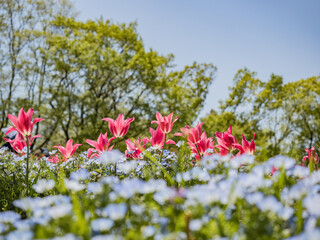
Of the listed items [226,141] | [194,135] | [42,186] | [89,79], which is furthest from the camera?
[89,79]

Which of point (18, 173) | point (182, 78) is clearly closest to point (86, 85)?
point (182, 78)

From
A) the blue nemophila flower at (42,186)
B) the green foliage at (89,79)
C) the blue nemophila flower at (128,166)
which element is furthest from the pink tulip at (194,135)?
the green foliage at (89,79)

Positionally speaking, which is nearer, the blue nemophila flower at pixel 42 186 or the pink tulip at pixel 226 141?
the blue nemophila flower at pixel 42 186

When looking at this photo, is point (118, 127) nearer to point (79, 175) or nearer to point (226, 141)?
point (79, 175)

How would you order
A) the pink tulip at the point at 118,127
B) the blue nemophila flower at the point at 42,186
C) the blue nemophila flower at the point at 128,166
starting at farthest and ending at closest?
1. the pink tulip at the point at 118,127
2. the blue nemophila flower at the point at 128,166
3. the blue nemophila flower at the point at 42,186

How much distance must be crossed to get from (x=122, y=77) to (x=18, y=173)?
47.8 ft

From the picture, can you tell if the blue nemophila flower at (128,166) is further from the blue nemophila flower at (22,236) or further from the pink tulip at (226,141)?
the pink tulip at (226,141)

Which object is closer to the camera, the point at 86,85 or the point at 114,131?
the point at 114,131

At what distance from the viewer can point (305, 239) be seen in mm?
641

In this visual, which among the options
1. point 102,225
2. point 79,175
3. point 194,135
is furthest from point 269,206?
point 194,135

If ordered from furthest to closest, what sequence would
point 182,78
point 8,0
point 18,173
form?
point 182,78
point 8,0
point 18,173

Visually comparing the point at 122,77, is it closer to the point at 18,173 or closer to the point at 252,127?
the point at 252,127

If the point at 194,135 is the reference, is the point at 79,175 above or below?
below

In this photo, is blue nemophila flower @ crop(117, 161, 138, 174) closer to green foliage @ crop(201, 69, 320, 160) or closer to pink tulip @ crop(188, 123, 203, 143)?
pink tulip @ crop(188, 123, 203, 143)
